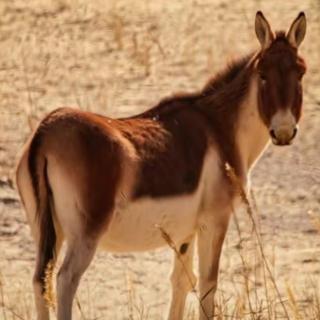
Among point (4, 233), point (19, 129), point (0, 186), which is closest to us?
point (4, 233)

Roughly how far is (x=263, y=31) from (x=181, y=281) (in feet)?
5.20

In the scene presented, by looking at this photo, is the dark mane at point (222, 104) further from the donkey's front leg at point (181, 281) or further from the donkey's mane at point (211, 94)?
the donkey's front leg at point (181, 281)

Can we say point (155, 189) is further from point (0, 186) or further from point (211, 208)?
point (0, 186)

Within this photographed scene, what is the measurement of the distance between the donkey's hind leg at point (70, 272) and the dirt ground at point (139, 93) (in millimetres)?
654

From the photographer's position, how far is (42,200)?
25.4 ft

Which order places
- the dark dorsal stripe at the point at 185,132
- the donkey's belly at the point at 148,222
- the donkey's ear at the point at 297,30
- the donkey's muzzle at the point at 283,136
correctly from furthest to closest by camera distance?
1. the donkey's ear at the point at 297,30
2. the donkey's muzzle at the point at 283,136
3. the dark dorsal stripe at the point at 185,132
4. the donkey's belly at the point at 148,222

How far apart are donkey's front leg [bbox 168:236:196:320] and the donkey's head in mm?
901

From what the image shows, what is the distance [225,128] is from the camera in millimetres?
8914

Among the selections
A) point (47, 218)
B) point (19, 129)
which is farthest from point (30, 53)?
point (47, 218)

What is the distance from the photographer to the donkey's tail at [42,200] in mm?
7715

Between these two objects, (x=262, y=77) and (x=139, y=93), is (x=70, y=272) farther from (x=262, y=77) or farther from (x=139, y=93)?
(x=139, y=93)

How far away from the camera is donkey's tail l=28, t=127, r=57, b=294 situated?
771cm

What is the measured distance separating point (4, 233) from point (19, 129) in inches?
110

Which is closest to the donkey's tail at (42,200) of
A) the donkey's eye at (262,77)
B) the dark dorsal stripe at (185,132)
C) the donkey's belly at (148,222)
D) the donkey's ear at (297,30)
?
the donkey's belly at (148,222)
